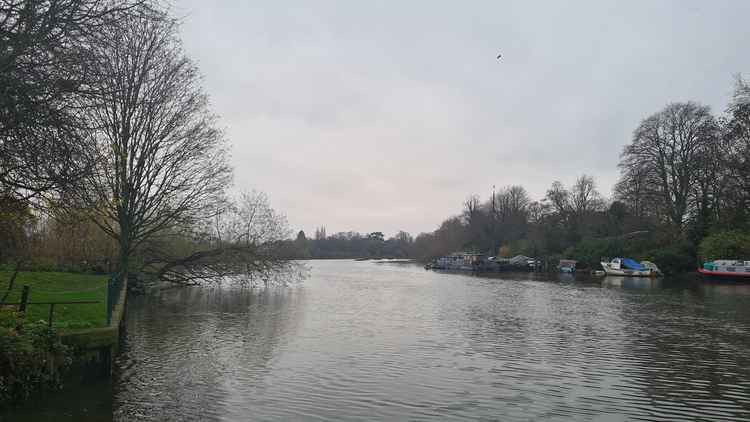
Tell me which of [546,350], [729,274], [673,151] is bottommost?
[546,350]

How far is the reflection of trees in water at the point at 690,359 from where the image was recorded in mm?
10016

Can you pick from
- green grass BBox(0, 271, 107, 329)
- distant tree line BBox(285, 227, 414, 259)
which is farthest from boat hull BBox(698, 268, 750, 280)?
distant tree line BBox(285, 227, 414, 259)

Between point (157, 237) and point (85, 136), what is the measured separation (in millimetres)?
19275

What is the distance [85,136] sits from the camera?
31.8ft

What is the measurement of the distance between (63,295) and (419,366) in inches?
459

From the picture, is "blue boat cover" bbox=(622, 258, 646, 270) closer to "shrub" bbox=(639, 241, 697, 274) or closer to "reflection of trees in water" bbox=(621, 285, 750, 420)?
"shrub" bbox=(639, 241, 697, 274)

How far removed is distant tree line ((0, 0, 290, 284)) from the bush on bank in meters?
2.02

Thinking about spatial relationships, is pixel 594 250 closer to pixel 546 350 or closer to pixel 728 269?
pixel 728 269

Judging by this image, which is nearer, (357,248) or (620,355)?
(620,355)

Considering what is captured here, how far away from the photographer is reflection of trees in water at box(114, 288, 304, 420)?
9977 mm

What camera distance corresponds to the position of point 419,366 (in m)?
13.0

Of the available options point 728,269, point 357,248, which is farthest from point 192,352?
point 357,248

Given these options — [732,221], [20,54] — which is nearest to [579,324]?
[20,54]

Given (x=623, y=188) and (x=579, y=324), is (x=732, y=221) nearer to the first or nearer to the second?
(x=623, y=188)
